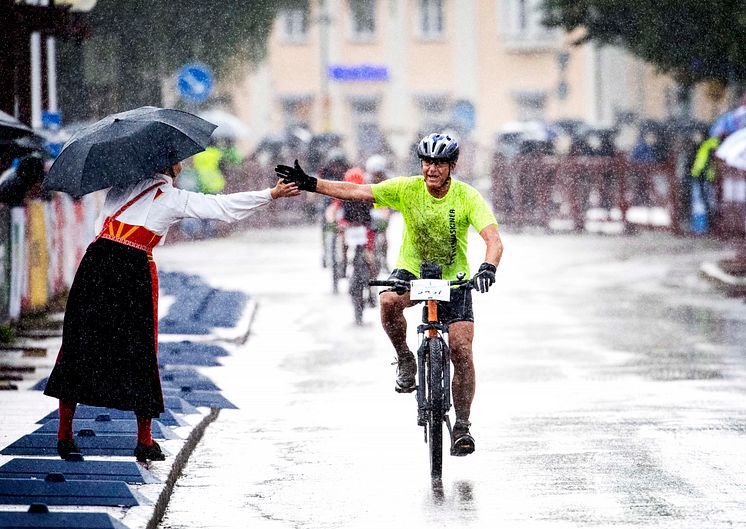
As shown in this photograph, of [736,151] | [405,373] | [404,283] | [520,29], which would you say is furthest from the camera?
[520,29]

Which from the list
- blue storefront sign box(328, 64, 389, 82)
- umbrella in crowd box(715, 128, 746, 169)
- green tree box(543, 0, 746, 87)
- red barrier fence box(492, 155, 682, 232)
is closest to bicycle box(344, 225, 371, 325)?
umbrella in crowd box(715, 128, 746, 169)

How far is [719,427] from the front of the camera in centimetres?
1016

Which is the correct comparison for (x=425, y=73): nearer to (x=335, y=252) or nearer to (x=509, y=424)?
(x=335, y=252)

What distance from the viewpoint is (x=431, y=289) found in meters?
8.45

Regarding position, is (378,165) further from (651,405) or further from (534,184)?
(534,184)

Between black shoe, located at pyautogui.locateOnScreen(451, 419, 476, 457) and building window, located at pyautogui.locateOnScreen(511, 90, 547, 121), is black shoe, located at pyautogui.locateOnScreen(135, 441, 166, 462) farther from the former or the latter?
building window, located at pyautogui.locateOnScreen(511, 90, 547, 121)

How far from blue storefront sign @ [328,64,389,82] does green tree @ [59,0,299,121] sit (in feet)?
87.9

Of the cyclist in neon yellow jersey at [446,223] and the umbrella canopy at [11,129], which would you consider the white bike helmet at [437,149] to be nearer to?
the cyclist in neon yellow jersey at [446,223]

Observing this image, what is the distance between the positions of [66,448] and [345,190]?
6.47 ft

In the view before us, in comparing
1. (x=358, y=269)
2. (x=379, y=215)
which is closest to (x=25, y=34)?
(x=379, y=215)

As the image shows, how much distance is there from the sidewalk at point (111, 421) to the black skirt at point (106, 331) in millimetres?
352

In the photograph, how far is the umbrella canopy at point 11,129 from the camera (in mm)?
11711

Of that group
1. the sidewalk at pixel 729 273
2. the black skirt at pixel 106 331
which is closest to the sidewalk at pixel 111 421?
the black skirt at pixel 106 331

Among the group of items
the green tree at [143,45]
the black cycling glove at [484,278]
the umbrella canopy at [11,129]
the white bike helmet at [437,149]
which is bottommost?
the black cycling glove at [484,278]
